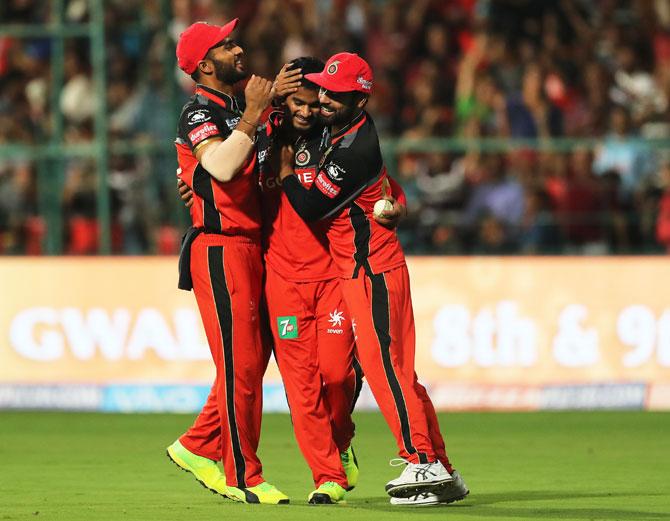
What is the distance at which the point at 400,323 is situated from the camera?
26.4 feet

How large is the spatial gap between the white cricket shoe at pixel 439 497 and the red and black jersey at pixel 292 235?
1.24m

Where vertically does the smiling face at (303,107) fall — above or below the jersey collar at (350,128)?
above

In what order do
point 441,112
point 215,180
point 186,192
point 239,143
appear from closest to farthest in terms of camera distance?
point 239,143
point 215,180
point 186,192
point 441,112

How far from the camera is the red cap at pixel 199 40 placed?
820 centimetres

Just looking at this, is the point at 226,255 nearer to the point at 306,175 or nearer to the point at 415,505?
the point at 306,175

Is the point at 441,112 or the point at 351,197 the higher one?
the point at 351,197

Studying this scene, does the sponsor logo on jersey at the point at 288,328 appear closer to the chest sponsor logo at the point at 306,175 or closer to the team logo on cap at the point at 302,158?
the chest sponsor logo at the point at 306,175

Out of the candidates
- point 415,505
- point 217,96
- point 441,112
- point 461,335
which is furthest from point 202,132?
point 441,112

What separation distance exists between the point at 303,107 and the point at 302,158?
0.91 ft

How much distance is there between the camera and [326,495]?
807 centimetres

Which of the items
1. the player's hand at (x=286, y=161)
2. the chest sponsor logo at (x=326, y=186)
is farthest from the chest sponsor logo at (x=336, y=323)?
the player's hand at (x=286, y=161)

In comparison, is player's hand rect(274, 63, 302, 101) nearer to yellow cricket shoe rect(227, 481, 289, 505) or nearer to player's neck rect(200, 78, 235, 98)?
player's neck rect(200, 78, 235, 98)

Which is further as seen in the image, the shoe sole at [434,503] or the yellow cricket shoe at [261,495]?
the yellow cricket shoe at [261,495]

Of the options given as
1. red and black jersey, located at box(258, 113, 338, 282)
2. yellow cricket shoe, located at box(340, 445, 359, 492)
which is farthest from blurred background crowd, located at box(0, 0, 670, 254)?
red and black jersey, located at box(258, 113, 338, 282)
